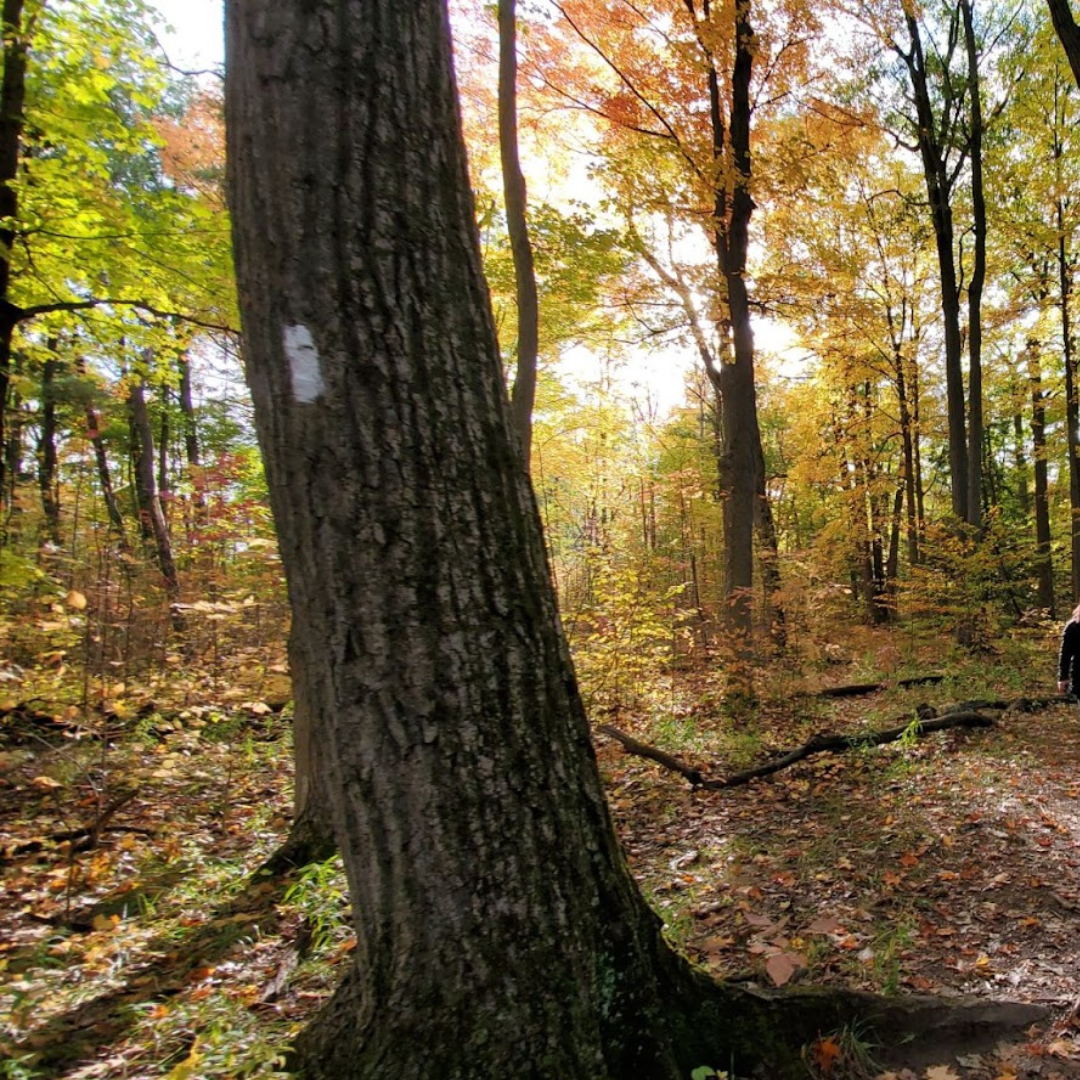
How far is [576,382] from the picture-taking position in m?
15.6

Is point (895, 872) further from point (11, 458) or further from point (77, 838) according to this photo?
point (11, 458)

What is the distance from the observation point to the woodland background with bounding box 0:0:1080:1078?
5.91m

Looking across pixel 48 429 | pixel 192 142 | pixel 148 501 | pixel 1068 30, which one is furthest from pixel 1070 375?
pixel 48 429

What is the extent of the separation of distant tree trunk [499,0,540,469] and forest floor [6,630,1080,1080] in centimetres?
341

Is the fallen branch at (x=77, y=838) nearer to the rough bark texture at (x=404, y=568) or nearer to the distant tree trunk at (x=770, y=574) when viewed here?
the rough bark texture at (x=404, y=568)

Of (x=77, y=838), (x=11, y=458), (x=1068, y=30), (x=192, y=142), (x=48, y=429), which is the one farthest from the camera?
(x=48, y=429)

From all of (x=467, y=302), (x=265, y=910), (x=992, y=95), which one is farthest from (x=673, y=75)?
(x=265, y=910)

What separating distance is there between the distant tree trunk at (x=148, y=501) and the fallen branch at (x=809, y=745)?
20.3ft

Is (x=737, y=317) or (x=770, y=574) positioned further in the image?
(x=770, y=574)

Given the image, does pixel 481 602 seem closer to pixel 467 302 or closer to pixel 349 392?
pixel 349 392

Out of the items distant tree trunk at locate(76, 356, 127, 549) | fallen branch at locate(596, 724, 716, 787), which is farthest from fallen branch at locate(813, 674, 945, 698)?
distant tree trunk at locate(76, 356, 127, 549)

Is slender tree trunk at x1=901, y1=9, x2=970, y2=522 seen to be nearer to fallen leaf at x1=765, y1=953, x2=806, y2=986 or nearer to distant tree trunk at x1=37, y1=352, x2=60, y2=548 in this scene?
fallen leaf at x1=765, y1=953, x2=806, y2=986

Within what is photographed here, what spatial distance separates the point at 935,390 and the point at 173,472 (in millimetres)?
21531

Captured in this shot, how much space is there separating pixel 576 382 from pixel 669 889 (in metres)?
13.0
